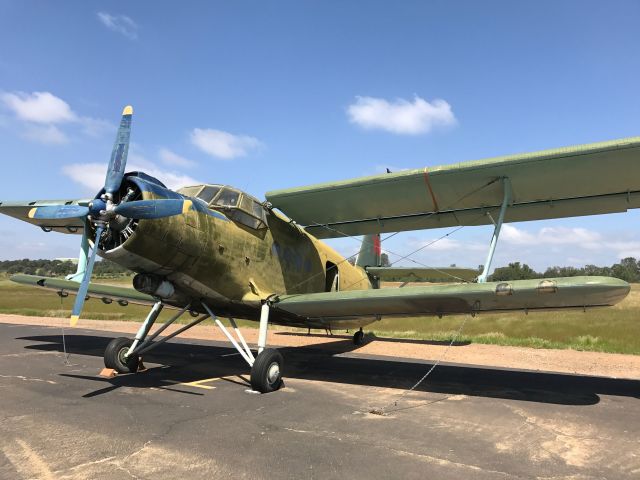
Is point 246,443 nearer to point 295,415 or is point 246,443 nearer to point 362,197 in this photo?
point 295,415

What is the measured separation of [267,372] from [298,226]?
3.99 m

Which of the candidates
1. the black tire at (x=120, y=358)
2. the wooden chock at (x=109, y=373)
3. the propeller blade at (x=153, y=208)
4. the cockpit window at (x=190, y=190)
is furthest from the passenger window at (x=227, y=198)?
the wooden chock at (x=109, y=373)

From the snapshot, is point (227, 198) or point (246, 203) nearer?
point (227, 198)

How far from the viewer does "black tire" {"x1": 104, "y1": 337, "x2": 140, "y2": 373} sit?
28.5ft

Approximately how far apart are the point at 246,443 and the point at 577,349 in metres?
13.9

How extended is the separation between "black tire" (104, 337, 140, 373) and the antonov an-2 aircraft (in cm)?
2

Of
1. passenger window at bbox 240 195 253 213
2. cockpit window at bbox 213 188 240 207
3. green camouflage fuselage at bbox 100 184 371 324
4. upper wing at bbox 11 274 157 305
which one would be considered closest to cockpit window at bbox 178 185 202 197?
cockpit window at bbox 213 188 240 207

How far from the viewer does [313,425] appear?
5617 millimetres

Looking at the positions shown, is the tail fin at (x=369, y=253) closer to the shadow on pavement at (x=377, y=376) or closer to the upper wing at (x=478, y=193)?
the shadow on pavement at (x=377, y=376)

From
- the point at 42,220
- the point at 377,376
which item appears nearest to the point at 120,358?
the point at 42,220

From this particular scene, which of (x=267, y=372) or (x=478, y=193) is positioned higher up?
(x=478, y=193)

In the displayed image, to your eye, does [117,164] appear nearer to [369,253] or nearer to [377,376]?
[377,376]

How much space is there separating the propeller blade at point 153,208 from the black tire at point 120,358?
349 centimetres

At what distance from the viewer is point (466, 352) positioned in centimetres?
1427
